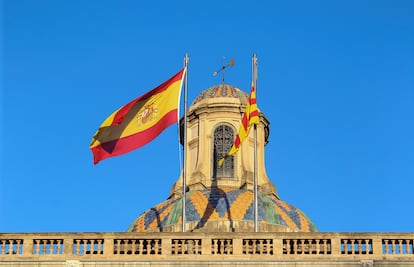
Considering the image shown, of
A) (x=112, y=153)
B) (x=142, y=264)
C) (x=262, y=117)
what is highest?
(x=262, y=117)

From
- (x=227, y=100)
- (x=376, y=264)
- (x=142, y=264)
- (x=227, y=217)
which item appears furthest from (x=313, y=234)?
(x=227, y=100)

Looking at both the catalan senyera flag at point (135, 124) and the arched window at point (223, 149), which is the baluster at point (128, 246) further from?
the arched window at point (223, 149)

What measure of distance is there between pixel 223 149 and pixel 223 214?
24.3 ft

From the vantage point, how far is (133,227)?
49.8 m

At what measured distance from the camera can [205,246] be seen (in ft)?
94.1

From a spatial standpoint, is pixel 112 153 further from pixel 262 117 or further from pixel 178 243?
pixel 262 117

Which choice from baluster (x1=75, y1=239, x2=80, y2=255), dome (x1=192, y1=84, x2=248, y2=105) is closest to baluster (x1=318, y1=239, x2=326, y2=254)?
baluster (x1=75, y1=239, x2=80, y2=255)

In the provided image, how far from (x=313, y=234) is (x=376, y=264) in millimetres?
1756

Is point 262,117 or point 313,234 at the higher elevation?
point 262,117

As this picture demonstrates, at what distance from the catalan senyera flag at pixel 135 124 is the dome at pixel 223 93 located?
21161 mm

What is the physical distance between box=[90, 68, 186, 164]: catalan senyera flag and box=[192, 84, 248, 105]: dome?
833 inches

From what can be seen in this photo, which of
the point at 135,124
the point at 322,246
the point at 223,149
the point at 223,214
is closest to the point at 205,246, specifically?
the point at 322,246

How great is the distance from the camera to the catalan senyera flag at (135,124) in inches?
1330

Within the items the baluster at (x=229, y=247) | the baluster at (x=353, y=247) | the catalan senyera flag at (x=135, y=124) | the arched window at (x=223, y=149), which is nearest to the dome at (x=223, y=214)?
the arched window at (x=223, y=149)
